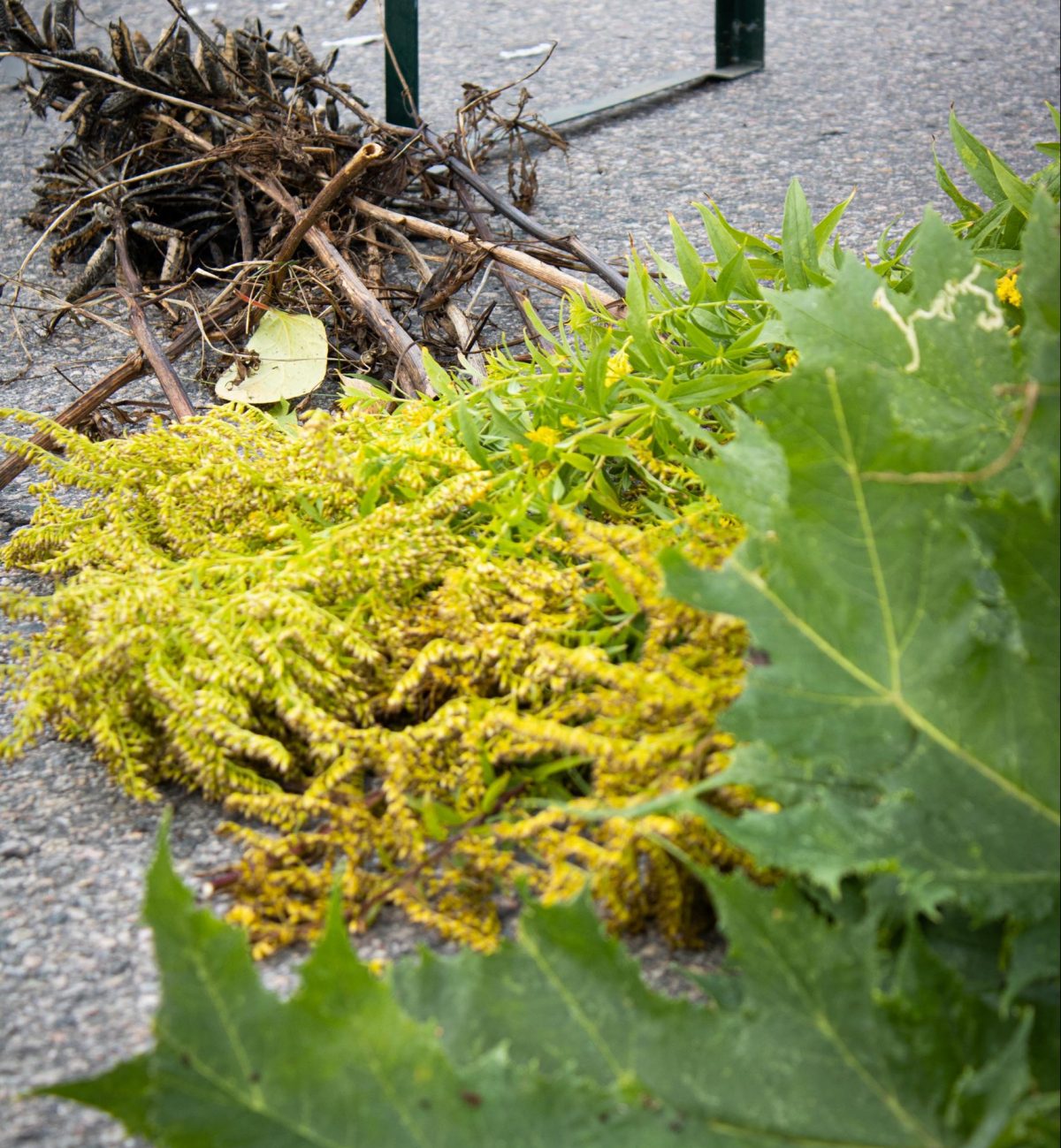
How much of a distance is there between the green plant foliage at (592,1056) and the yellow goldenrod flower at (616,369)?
70 cm

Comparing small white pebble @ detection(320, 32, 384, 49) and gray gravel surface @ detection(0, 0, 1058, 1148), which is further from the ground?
small white pebble @ detection(320, 32, 384, 49)

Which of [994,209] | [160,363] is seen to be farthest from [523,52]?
[994,209]

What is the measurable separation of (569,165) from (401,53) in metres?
0.47

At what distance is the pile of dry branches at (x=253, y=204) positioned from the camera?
1.88 meters

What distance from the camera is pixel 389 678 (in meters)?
1.09

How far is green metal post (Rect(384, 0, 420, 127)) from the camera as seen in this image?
106 inches

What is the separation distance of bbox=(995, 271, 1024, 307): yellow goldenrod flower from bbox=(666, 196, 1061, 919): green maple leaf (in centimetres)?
42

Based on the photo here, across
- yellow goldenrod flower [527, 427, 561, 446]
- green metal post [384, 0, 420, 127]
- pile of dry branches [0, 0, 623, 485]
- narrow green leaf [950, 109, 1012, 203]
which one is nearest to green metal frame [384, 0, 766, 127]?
green metal post [384, 0, 420, 127]

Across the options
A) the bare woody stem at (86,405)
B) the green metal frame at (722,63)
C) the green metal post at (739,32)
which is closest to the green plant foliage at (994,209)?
the bare woody stem at (86,405)

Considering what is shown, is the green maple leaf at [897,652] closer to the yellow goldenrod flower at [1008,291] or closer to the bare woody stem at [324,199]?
the yellow goldenrod flower at [1008,291]

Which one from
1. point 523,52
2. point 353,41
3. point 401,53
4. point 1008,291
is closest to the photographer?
point 1008,291

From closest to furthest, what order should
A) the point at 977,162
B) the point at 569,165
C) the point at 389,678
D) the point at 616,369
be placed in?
the point at 389,678 < the point at 616,369 < the point at 977,162 < the point at 569,165

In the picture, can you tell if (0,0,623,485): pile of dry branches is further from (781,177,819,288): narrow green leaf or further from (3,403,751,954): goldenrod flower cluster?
(3,403,751,954): goldenrod flower cluster

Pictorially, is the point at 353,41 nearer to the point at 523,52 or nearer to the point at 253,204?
the point at 523,52
